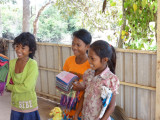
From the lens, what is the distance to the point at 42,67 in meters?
4.67

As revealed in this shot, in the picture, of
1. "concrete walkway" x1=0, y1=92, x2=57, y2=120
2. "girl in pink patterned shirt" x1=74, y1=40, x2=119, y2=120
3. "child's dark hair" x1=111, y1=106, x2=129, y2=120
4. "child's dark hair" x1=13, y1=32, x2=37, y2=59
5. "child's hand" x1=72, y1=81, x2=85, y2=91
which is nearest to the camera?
"girl in pink patterned shirt" x1=74, y1=40, x2=119, y2=120

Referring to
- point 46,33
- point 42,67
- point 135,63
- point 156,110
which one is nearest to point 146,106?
point 156,110

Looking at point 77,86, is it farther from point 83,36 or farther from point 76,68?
point 83,36

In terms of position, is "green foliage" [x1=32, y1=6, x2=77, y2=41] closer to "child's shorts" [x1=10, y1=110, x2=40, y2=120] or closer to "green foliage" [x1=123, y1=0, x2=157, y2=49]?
"green foliage" [x1=123, y1=0, x2=157, y2=49]

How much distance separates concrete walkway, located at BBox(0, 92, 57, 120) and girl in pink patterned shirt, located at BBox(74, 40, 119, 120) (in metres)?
2.28

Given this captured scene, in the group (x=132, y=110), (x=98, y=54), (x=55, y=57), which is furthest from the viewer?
(x=55, y=57)

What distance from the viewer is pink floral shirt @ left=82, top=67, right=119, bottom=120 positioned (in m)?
1.75

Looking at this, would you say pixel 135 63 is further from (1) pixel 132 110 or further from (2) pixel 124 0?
(2) pixel 124 0

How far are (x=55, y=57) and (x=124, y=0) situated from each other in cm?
157

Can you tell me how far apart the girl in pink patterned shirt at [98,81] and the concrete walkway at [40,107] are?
2.28 metres

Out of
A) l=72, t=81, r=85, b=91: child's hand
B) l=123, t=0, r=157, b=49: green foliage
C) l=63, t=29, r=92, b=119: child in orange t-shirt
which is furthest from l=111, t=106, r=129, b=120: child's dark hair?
l=72, t=81, r=85, b=91: child's hand

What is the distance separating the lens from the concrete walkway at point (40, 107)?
399 centimetres

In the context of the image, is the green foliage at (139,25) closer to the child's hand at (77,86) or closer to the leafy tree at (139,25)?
the leafy tree at (139,25)

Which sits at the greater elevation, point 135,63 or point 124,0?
point 124,0
